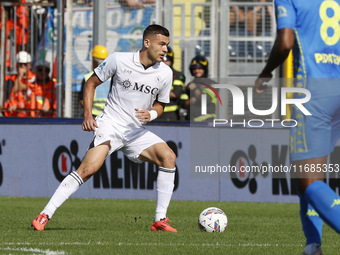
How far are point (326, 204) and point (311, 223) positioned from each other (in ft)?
1.35

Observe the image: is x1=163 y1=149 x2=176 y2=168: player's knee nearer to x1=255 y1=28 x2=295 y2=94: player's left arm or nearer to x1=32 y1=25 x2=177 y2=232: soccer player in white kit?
x1=32 y1=25 x2=177 y2=232: soccer player in white kit

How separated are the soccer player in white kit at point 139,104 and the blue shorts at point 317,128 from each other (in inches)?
132

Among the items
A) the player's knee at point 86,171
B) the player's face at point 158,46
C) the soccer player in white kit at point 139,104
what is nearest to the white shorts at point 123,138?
the soccer player in white kit at point 139,104

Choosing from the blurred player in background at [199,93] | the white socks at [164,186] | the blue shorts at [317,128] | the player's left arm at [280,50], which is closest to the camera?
the player's left arm at [280,50]

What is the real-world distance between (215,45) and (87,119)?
7.54 meters

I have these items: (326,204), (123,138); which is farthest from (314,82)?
(123,138)

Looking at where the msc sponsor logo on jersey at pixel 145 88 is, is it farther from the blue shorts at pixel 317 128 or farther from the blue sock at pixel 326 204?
the blue sock at pixel 326 204

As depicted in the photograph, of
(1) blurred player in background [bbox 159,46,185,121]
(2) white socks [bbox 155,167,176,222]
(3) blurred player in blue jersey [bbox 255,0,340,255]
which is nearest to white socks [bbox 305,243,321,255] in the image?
(3) blurred player in blue jersey [bbox 255,0,340,255]

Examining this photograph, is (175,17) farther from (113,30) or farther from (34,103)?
(34,103)

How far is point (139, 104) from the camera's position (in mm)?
9594

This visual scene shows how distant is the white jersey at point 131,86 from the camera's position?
954 centimetres

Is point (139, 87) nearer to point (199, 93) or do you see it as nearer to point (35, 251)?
point (35, 251)

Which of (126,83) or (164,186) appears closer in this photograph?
(126,83)

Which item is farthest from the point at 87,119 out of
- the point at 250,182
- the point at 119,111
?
the point at 250,182
